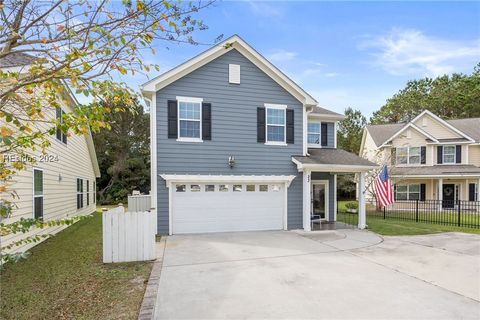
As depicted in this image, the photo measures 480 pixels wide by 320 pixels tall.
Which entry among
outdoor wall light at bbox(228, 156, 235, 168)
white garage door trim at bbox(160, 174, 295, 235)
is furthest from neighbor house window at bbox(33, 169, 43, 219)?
outdoor wall light at bbox(228, 156, 235, 168)

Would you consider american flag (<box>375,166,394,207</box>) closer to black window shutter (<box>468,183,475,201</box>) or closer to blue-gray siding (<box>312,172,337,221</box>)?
blue-gray siding (<box>312,172,337,221</box>)

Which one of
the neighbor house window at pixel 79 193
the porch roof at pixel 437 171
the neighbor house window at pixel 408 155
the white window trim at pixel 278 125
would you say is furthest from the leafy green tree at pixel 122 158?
the neighbor house window at pixel 408 155

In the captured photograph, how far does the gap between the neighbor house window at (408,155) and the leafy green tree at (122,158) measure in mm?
24063

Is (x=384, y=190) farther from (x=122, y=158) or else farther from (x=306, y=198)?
(x=122, y=158)

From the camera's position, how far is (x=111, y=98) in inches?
152

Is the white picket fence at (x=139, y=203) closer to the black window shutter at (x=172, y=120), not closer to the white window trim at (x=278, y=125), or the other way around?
the black window shutter at (x=172, y=120)

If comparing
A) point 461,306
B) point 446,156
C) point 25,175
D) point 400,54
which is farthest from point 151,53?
point 446,156

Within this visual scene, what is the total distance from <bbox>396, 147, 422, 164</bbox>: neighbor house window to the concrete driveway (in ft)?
49.4

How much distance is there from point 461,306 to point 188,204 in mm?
8739

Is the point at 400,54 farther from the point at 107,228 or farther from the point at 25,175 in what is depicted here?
the point at 25,175

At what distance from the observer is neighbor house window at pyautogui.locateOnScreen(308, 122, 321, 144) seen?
14548 mm

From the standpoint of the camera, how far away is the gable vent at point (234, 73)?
12125mm

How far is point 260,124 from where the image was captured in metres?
12.4

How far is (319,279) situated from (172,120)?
789 centimetres
